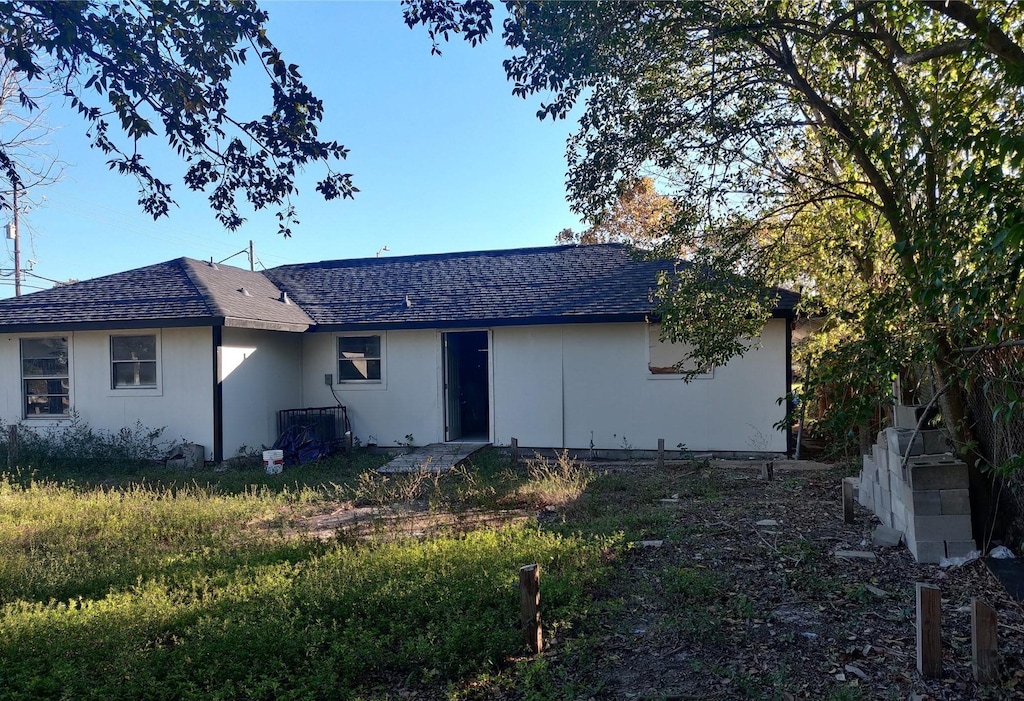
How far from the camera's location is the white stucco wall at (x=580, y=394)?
11.8 meters

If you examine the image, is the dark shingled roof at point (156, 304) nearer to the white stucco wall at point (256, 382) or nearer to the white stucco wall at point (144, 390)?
the white stucco wall at point (144, 390)

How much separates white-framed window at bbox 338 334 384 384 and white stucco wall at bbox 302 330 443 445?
11cm

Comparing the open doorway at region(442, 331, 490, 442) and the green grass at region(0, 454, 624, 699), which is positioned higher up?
the open doorway at region(442, 331, 490, 442)

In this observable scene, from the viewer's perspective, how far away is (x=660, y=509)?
7.81 meters

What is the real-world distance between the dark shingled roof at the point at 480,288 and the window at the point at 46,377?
15.6ft

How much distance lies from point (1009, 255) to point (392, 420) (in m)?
11.7

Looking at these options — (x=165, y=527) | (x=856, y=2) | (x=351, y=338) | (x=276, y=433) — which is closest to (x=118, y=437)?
(x=276, y=433)

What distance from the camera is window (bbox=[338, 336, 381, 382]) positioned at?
542 inches

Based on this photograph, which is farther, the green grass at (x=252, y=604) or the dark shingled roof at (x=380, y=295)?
the dark shingled roof at (x=380, y=295)

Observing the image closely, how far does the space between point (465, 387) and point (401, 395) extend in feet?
6.76

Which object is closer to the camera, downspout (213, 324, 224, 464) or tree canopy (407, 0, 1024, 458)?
tree canopy (407, 0, 1024, 458)

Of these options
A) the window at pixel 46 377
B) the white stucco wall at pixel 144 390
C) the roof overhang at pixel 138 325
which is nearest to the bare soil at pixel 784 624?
the roof overhang at pixel 138 325

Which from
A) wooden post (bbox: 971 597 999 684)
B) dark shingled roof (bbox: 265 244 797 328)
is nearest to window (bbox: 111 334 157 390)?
dark shingled roof (bbox: 265 244 797 328)

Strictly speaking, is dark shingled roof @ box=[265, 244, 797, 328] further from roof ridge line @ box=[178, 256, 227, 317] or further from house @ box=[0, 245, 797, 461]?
roof ridge line @ box=[178, 256, 227, 317]
